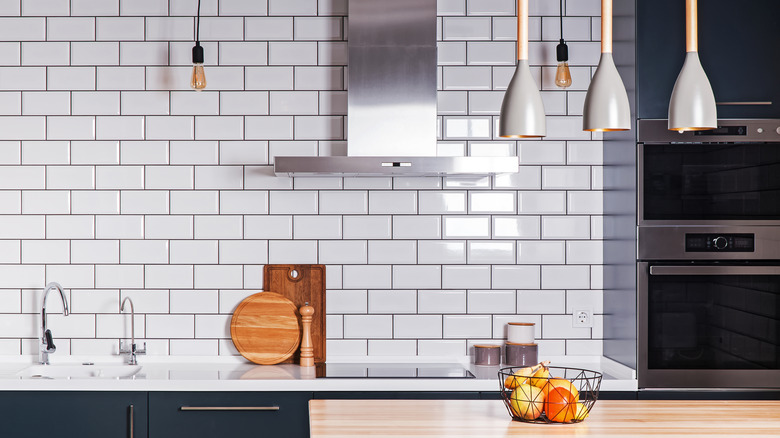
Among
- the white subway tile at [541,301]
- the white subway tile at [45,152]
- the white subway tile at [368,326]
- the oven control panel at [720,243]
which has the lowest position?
the white subway tile at [368,326]

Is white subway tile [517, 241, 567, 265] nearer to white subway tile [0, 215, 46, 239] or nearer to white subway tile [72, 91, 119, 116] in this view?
white subway tile [72, 91, 119, 116]

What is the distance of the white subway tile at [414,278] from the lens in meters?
3.21

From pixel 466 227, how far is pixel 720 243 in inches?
39.8

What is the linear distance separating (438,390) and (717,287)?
112 centimetres

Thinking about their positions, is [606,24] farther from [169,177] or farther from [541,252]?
[169,177]

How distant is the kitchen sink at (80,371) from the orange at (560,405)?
1863 mm

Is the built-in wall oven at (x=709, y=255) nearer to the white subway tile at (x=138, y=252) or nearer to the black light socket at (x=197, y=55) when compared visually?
the black light socket at (x=197, y=55)

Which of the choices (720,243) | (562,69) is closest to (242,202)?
(562,69)

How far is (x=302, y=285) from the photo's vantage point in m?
3.18

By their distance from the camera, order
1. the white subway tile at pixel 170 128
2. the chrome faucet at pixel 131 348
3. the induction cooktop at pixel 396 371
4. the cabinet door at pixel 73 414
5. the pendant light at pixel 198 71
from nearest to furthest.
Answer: the cabinet door at pixel 73 414, the induction cooktop at pixel 396 371, the pendant light at pixel 198 71, the chrome faucet at pixel 131 348, the white subway tile at pixel 170 128

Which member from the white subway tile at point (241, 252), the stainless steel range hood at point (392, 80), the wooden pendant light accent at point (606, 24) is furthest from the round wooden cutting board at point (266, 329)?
the wooden pendant light accent at point (606, 24)

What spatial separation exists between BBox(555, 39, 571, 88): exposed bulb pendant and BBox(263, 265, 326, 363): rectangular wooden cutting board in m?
1.26

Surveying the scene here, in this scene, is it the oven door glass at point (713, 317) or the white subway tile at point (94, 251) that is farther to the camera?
the white subway tile at point (94, 251)

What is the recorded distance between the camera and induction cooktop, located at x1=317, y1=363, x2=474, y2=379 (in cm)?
284
